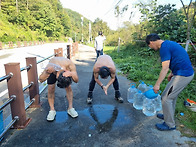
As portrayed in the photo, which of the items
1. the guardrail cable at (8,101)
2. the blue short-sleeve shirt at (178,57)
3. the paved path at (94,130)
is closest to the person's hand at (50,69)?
the guardrail cable at (8,101)

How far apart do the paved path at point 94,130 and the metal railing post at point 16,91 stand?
0.19 meters

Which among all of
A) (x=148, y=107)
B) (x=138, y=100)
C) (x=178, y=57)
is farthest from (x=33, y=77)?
(x=178, y=57)

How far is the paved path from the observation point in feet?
7.66

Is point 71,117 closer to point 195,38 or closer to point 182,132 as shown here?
point 182,132

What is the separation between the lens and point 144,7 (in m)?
11.7

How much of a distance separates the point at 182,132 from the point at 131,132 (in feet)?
2.93

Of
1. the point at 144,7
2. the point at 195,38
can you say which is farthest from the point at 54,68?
the point at 144,7

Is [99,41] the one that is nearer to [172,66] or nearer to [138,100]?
[138,100]

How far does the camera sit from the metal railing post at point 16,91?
95.7 inches

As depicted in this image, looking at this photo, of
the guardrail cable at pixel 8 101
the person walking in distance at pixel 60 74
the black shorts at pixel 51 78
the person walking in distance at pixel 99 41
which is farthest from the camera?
the person walking in distance at pixel 99 41

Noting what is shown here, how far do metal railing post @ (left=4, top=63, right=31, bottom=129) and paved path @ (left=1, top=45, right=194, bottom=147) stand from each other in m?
0.19

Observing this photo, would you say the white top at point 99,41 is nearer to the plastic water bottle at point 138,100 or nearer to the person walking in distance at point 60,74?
the plastic water bottle at point 138,100

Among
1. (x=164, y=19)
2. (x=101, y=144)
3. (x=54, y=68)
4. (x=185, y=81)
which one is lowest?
(x=101, y=144)

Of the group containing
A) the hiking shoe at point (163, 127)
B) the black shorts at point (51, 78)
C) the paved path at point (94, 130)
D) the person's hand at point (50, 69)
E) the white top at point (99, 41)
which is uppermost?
the white top at point (99, 41)
